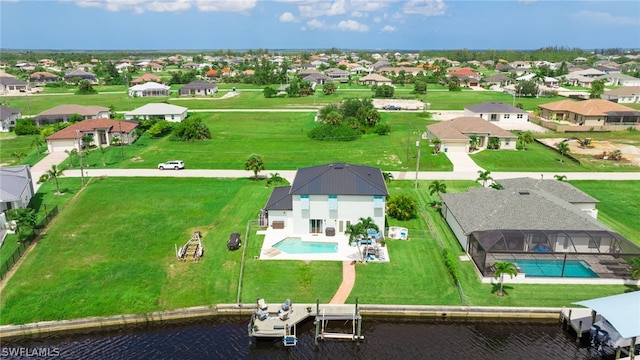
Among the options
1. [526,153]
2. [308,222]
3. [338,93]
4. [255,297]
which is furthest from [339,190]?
[338,93]

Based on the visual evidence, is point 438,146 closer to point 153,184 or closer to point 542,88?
point 153,184

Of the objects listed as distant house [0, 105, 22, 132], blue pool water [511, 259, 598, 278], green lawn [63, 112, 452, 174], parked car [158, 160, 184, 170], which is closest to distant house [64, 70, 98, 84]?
distant house [0, 105, 22, 132]

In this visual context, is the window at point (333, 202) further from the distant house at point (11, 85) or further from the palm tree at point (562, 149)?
the distant house at point (11, 85)

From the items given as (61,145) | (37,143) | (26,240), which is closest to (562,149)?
(26,240)

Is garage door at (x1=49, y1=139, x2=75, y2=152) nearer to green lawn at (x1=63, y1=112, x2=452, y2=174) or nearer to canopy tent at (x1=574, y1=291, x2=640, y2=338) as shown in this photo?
green lawn at (x1=63, y1=112, x2=452, y2=174)

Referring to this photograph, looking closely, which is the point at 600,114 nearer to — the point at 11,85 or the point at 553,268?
the point at 553,268
